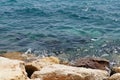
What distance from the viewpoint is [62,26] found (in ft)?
66.6

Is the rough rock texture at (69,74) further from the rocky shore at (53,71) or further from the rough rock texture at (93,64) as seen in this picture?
the rough rock texture at (93,64)

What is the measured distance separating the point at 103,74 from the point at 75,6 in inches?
758

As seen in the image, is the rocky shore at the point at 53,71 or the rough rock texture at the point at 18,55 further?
the rough rock texture at the point at 18,55

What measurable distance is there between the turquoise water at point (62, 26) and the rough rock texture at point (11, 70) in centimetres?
733

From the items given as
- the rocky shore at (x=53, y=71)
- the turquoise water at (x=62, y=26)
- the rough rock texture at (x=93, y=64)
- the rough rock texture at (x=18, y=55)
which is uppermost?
the rocky shore at (x=53, y=71)

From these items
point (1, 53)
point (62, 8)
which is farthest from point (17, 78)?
point (62, 8)

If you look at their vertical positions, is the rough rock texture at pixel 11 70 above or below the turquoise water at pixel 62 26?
above

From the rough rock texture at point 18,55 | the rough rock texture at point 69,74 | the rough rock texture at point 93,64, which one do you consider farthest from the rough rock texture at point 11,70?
the rough rock texture at point 18,55

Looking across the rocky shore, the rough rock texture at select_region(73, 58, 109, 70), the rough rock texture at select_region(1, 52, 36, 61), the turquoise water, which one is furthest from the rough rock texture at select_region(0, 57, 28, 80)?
the turquoise water

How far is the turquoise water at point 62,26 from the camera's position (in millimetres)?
15910

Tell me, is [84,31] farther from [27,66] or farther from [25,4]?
[25,4]

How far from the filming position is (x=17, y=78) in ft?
22.4

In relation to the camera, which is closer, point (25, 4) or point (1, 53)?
point (1, 53)

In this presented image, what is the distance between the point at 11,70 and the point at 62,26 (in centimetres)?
1325
